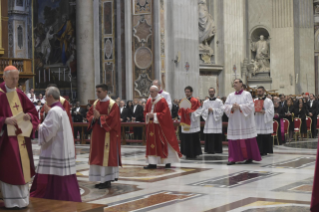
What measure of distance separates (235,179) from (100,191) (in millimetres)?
2523

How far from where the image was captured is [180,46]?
68.7ft

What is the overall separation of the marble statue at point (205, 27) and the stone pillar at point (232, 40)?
3.12 feet

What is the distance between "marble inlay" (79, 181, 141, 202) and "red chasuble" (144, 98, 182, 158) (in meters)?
2.11

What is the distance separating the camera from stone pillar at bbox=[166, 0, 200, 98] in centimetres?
2070

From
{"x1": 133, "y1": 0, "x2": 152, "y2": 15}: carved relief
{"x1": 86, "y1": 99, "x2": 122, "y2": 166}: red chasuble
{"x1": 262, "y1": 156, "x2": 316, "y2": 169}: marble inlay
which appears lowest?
Result: {"x1": 262, "y1": 156, "x2": 316, "y2": 169}: marble inlay

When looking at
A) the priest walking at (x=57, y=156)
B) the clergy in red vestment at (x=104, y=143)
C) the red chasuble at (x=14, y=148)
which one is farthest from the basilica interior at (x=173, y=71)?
the priest walking at (x=57, y=156)

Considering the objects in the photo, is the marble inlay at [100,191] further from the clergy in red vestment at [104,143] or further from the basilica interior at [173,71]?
the clergy in red vestment at [104,143]

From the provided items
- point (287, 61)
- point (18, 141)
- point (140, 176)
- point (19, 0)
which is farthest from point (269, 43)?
point (18, 141)

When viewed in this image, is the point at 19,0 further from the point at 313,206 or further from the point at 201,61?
the point at 313,206

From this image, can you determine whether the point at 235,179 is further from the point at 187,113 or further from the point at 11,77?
the point at 11,77

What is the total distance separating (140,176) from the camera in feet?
33.3

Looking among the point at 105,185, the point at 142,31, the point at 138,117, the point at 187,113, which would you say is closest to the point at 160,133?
the point at 187,113

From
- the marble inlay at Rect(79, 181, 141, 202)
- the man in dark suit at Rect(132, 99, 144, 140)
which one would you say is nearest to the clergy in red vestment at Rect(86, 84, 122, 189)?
the marble inlay at Rect(79, 181, 141, 202)

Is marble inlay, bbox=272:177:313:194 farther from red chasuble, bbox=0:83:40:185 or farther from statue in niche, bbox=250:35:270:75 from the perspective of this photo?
statue in niche, bbox=250:35:270:75
